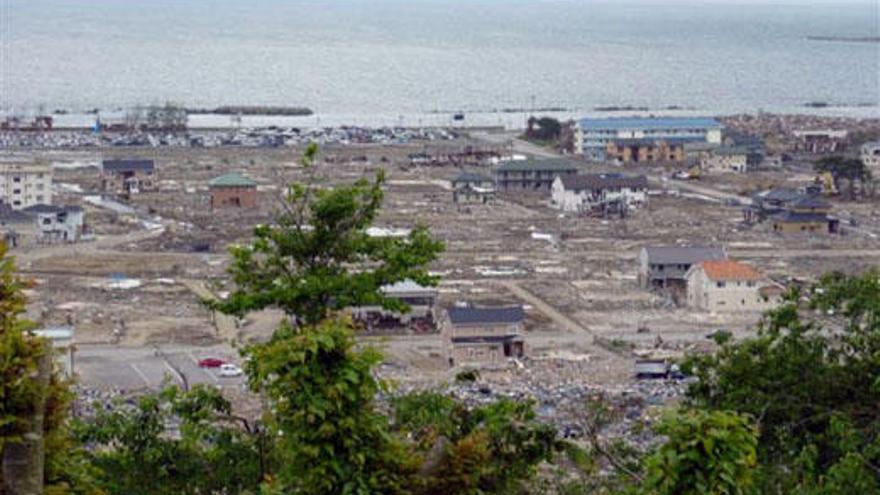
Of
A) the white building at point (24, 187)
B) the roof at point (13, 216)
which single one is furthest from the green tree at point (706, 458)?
the white building at point (24, 187)

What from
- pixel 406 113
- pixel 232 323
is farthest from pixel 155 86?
pixel 232 323

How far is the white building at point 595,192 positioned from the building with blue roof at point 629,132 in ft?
36.3

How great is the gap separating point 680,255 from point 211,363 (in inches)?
384

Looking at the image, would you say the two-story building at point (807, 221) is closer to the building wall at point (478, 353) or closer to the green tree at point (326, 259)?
the building wall at point (478, 353)

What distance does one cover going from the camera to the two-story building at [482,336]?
19.3 meters

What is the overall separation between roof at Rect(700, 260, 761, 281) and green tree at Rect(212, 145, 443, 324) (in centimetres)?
1614

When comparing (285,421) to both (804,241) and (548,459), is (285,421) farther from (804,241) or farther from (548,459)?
(804,241)

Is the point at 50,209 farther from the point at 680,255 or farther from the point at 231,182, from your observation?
the point at 680,255

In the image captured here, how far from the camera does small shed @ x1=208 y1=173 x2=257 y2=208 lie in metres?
34.2

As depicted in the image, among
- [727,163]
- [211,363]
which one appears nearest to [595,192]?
[727,163]

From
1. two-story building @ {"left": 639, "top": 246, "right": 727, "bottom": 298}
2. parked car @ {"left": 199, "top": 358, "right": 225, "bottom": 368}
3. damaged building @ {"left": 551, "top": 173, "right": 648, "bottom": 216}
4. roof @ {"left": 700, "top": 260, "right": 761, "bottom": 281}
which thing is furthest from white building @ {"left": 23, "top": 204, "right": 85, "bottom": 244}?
roof @ {"left": 700, "top": 260, "right": 761, "bottom": 281}

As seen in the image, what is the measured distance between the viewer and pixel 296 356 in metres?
4.98

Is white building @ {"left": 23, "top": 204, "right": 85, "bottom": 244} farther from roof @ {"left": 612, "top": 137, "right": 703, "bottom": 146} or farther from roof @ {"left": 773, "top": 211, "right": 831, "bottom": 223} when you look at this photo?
roof @ {"left": 612, "top": 137, "right": 703, "bottom": 146}

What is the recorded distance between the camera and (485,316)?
64.7ft
